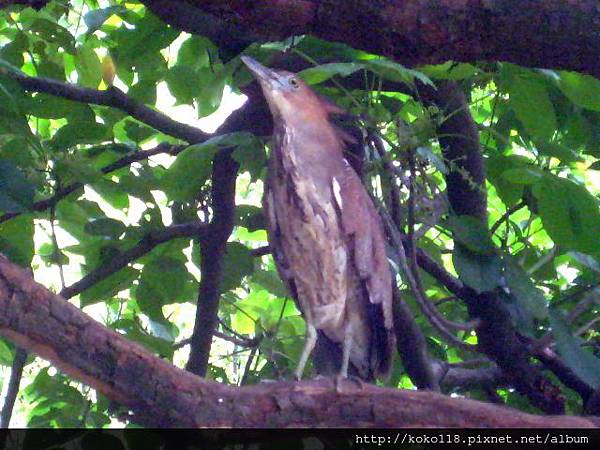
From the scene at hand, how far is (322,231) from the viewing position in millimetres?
2504

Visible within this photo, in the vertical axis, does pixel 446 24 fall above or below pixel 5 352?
above

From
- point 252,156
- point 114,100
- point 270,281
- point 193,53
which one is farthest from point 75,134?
point 270,281

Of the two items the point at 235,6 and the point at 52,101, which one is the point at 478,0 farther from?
the point at 52,101

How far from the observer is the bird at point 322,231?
8.13ft

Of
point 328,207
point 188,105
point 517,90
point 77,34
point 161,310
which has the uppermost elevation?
point 77,34

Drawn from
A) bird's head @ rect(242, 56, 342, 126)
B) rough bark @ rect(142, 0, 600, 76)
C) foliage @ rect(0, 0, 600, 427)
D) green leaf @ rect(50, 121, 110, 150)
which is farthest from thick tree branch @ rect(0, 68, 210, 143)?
rough bark @ rect(142, 0, 600, 76)

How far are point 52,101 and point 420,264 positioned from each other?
3.76 ft

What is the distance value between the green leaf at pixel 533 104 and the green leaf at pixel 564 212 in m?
0.16

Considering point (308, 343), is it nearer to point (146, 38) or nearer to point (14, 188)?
point (14, 188)

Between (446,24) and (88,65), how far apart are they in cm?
146

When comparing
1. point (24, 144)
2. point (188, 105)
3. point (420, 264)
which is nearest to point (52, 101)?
point (24, 144)

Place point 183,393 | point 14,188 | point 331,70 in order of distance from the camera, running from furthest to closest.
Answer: point 14,188 → point 331,70 → point 183,393

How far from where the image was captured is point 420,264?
270 centimetres

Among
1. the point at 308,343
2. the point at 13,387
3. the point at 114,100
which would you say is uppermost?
the point at 114,100
